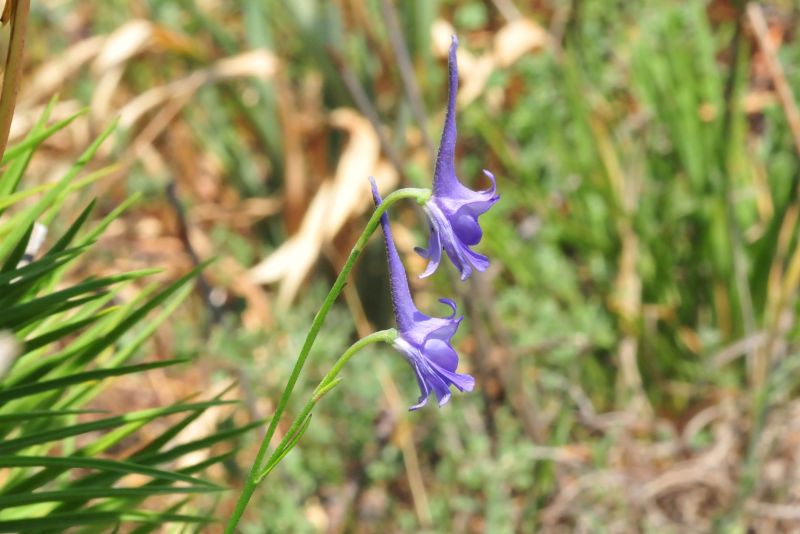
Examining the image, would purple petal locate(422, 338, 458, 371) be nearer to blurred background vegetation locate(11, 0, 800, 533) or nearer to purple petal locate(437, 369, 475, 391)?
purple petal locate(437, 369, 475, 391)

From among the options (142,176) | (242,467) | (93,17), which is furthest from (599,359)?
(93,17)

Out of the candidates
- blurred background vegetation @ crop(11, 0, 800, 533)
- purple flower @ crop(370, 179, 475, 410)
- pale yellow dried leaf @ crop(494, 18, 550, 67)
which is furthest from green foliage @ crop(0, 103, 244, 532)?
pale yellow dried leaf @ crop(494, 18, 550, 67)

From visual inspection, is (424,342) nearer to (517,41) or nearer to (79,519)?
(79,519)

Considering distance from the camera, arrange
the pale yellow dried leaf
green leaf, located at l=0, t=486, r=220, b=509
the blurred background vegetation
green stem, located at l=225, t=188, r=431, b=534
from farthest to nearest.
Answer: the pale yellow dried leaf → the blurred background vegetation → green leaf, located at l=0, t=486, r=220, b=509 → green stem, located at l=225, t=188, r=431, b=534

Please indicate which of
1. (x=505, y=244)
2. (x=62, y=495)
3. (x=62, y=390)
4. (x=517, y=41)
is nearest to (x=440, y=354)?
(x=62, y=495)

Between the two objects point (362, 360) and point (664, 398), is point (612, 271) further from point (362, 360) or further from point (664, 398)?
point (362, 360)

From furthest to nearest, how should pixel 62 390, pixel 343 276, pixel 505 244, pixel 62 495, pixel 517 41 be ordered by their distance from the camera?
1. pixel 517 41
2. pixel 505 244
3. pixel 62 390
4. pixel 62 495
5. pixel 343 276
